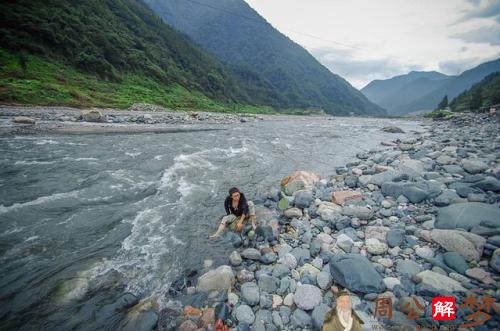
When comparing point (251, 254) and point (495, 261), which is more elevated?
point (495, 261)

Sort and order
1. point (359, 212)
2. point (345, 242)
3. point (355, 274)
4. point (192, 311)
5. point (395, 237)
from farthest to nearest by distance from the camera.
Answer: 1. point (359, 212)
2. point (345, 242)
3. point (395, 237)
4. point (355, 274)
5. point (192, 311)

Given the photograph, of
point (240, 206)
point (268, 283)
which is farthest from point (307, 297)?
point (240, 206)

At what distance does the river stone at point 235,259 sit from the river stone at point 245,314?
1303mm

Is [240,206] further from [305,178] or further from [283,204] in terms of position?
[305,178]

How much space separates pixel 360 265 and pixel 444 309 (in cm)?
130

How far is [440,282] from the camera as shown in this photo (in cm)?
406

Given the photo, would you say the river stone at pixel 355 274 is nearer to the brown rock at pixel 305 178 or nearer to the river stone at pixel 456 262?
the river stone at pixel 456 262

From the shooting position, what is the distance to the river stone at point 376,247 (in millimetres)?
5191

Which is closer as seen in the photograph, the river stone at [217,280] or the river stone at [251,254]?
the river stone at [217,280]

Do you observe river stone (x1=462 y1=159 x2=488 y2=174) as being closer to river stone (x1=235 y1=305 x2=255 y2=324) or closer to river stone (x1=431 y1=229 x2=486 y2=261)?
river stone (x1=431 y1=229 x2=486 y2=261)

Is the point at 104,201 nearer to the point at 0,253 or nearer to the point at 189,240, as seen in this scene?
the point at 0,253

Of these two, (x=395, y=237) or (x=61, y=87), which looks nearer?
(x=395, y=237)

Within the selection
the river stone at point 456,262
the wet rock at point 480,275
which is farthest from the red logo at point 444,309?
the river stone at point 456,262

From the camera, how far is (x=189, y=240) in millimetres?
6531
